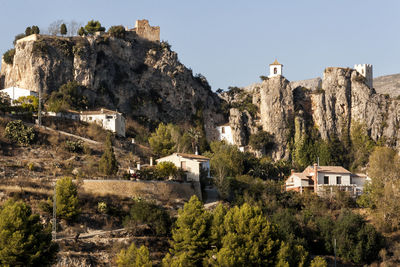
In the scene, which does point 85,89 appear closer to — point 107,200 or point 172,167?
point 172,167

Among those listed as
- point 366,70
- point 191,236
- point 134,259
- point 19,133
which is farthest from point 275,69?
point 134,259

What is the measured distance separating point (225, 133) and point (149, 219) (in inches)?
1901

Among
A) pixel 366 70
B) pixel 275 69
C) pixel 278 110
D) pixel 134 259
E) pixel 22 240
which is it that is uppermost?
pixel 366 70

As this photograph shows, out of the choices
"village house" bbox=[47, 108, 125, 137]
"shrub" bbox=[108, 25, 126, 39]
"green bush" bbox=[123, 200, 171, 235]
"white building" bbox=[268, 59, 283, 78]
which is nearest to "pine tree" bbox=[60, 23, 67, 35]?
"shrub" bbox=[108, 25, 126, 39]

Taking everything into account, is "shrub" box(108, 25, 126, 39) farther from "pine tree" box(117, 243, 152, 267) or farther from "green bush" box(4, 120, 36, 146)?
"pine tree" box(117, 243, 152, 267)

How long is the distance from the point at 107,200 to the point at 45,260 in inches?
627

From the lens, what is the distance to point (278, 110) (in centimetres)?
10338

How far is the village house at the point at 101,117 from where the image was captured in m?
85.4

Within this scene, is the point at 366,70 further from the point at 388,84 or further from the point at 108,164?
the point at 108,164

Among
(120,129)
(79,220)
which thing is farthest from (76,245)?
(120,129)

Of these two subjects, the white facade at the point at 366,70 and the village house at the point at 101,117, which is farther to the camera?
the white facade at the point at 366,70

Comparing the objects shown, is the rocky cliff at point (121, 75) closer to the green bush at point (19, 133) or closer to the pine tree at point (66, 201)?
the green bush at point (19, 133)

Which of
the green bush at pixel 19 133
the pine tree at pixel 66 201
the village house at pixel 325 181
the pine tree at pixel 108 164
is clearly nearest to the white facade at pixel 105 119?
the green bush at pixel 19 133

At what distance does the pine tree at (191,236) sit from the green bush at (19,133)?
26.4 meters
